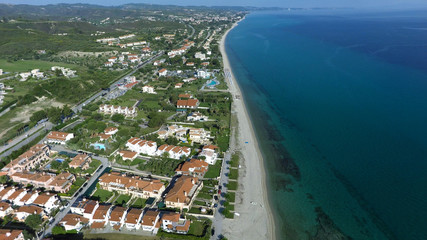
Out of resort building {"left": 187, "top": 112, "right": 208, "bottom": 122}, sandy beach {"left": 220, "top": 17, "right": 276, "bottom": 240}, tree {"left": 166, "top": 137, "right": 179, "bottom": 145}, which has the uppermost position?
resort building {"left": 187, "top": 112, "right": 208, "bottom": 122}

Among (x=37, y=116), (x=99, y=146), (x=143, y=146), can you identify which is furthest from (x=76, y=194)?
(x=37, y=116)

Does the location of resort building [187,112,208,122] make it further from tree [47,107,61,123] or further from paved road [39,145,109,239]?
tree [47,107,61,123]

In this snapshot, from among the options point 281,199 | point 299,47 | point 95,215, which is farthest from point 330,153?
point 299,47

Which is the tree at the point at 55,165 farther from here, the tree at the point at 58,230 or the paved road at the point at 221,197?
the paved road at the point at 221,197

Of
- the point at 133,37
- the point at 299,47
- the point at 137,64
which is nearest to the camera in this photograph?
the point at 137,64

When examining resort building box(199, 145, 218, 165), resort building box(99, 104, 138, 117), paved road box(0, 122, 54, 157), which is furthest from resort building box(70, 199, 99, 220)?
resort building box(99, 104, 138, 117)

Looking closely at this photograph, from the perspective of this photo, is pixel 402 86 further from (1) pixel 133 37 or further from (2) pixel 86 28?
(2) pixel 86 28
